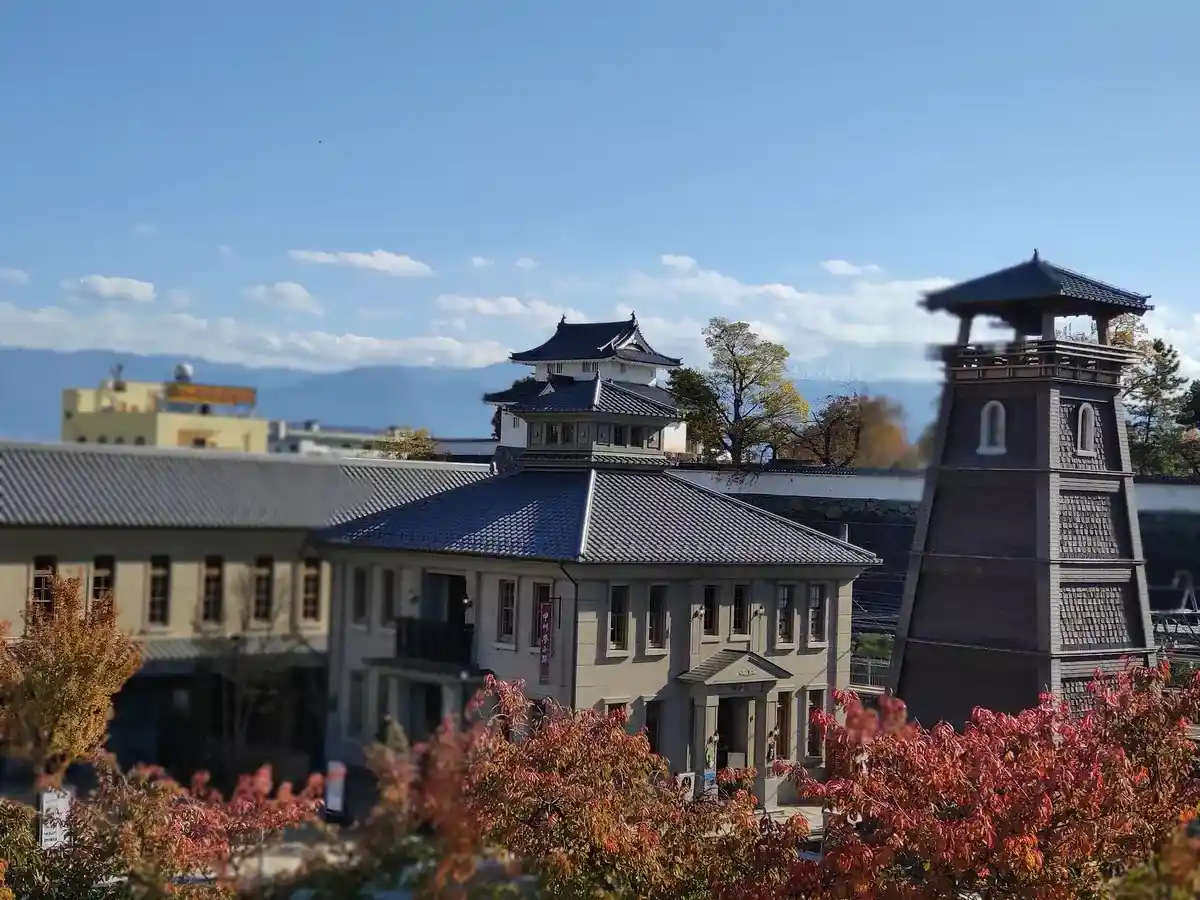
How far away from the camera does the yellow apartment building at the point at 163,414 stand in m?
5.00

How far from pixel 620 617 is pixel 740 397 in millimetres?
22112

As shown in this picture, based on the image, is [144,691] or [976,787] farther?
[976,787]

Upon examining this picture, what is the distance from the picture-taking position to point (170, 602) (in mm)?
5891

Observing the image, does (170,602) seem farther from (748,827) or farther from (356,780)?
(748,827)

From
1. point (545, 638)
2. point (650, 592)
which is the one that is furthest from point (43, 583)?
point (650, 592)

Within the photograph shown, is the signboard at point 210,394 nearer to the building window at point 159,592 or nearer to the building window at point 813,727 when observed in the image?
the building window at point 159,592

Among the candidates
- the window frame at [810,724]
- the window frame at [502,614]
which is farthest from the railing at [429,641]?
the window frame at [810,724]

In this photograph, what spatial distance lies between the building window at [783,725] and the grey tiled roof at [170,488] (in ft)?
71.2

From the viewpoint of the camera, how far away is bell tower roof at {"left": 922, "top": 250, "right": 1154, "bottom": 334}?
80.9ft

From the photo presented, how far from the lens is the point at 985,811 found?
14031 mm

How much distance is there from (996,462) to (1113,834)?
491 inches

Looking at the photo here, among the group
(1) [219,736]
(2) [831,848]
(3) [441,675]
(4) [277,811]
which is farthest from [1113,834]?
(1) [219,736]

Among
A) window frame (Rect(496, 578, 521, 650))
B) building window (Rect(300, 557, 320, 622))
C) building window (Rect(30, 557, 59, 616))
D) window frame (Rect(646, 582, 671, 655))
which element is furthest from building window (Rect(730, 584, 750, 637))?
building window (Rect(30, 557, 59, 616))

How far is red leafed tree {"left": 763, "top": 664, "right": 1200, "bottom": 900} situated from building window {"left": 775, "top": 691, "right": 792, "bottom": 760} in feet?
35.2
